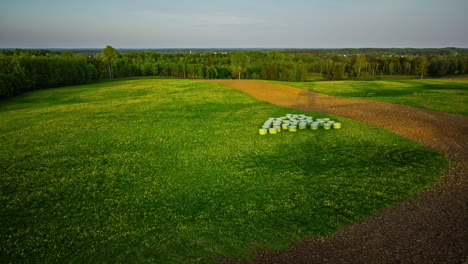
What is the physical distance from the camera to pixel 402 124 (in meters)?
20.5

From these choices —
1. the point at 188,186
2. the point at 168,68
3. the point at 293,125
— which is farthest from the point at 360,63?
the point at 188,186

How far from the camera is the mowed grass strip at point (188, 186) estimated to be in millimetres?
8281

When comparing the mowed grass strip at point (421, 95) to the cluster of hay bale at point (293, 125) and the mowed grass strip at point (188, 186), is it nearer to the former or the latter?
the mowed grass strip at point (188, 186)

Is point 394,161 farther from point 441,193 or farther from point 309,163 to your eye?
point 309,163

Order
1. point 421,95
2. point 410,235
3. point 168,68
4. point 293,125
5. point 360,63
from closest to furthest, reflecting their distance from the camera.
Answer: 1. point 410,235
2. point 293,125
3. point 421,95
4. point 360,63
5. point 168,68

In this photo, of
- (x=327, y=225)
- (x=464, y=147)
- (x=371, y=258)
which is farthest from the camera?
(x=464, y=147)

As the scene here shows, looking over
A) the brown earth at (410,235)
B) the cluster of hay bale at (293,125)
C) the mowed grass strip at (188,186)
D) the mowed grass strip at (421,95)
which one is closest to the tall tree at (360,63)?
the mowed grass strip at (421,95)

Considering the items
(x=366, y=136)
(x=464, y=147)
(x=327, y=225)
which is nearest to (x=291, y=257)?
(x=327, y=225)

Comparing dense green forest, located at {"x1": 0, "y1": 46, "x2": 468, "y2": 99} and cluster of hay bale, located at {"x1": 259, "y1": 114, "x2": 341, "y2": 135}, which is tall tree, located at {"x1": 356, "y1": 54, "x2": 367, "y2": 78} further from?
cluster of hay bale, located at {"x1": 259, "y1": 114, "x2": 341, "y2": 135}

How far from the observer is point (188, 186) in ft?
39.1

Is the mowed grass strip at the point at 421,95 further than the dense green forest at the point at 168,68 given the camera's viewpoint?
No

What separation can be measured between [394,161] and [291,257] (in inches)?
378

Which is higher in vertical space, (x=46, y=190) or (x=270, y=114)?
(x=270, y=114)

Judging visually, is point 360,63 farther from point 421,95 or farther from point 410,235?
point 410,235
